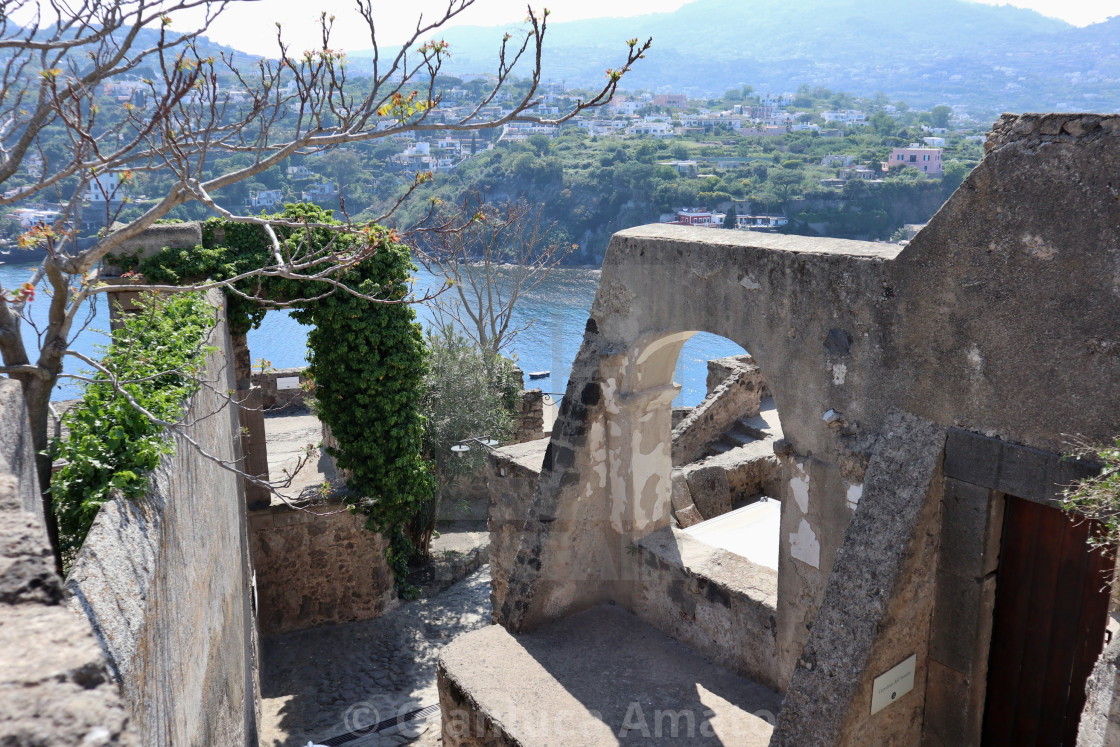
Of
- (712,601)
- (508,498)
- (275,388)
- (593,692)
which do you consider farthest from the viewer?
(275,388)

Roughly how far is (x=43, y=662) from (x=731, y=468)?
1036 centimetres

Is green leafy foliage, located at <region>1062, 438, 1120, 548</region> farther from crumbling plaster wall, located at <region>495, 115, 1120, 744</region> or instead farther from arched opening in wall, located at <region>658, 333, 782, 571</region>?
arched opening in wall, located at <region>658, 333, 782, 571</region>

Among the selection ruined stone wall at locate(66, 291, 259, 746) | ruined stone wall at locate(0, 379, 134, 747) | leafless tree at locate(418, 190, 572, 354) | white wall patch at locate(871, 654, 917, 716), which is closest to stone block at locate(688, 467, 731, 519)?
leafless tree at locate(418, 190, 572, 354)

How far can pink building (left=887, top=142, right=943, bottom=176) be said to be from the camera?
49.9 meters

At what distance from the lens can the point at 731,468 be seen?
1138cm

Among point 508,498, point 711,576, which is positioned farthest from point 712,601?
point 508,498

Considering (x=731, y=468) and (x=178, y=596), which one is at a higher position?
(x=178, y=596)

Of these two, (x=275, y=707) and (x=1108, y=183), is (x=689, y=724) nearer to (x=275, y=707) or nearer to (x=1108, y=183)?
(x=1108, y=183)

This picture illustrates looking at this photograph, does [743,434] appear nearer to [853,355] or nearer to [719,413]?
[719,413]

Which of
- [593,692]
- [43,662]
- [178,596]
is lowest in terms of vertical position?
[593,692]

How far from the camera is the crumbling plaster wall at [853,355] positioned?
13.9 ft

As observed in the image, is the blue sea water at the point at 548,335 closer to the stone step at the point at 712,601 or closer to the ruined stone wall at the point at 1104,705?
the stone step at the point at 712,601

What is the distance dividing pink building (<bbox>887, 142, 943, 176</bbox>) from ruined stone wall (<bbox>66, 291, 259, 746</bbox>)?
48692 mm
